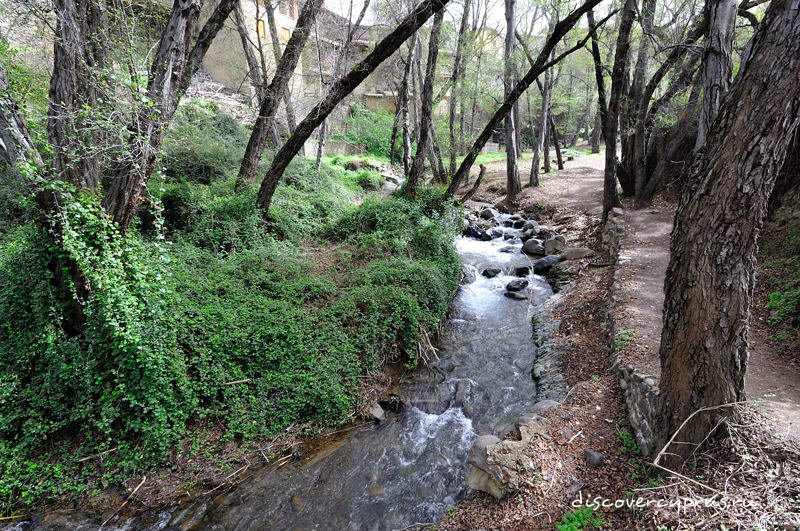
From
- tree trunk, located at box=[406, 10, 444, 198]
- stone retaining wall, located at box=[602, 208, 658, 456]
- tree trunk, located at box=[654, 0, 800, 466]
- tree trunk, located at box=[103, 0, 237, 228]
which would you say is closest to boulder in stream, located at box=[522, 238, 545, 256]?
tree trunk, located at box=[406, 10, 444, 198]

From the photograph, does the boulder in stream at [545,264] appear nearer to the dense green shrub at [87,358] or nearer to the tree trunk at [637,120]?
the tree trunk at [637,120]

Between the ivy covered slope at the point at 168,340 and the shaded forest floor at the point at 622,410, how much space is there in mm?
2550

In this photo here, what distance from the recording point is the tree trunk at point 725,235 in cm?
243

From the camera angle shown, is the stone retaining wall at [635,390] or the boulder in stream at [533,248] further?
the boulder in stream at [533,248]

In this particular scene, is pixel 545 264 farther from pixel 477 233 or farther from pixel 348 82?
pixel 348 82

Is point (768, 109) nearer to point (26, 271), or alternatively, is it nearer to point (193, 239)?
point (26, 271)

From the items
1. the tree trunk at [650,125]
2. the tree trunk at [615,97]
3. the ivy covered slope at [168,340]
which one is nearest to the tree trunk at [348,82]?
the ivy covered slope at [168,340]

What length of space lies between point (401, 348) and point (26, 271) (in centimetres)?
512

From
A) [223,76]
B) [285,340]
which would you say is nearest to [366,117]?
[223,76]

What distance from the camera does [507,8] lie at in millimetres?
14391

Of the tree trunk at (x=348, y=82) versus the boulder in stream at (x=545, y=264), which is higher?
the tree trunk at (x=348, y=82)

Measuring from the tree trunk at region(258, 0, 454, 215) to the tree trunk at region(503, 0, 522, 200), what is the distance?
7.77 metres

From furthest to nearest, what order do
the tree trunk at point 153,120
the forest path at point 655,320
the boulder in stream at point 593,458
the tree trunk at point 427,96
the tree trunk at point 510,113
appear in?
the tree trunk at point 510,113 < the tree trunk at point 427,96 < the tree trunk at point 153,120 < the boulder in stream at point 593,458 < the forest path at point 655,320

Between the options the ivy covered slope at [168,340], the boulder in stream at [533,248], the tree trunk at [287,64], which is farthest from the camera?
the boulder in stream at [533,248]
